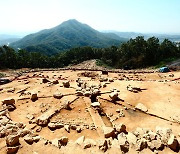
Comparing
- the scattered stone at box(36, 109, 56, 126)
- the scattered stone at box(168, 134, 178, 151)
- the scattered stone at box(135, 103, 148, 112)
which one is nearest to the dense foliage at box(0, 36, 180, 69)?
the scattered stone at box(135, 103, 148, 112)

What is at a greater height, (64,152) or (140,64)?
(64,152)

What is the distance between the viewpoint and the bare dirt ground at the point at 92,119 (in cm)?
1043

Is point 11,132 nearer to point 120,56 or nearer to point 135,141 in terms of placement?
point 135,141

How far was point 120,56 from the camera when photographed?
200 ft

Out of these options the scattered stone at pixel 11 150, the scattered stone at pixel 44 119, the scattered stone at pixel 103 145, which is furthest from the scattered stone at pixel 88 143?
the scattered stone at pixel 44 119

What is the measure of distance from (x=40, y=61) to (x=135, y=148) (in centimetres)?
4750

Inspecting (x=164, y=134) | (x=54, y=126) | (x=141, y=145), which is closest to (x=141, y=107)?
(x=164, y=134)

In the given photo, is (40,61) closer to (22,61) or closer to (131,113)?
(22,61)

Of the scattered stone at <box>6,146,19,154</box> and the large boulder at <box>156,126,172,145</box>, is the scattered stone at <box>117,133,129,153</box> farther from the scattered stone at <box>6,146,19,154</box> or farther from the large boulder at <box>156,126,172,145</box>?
the scattered stone at <box>6,146,19,154</box>

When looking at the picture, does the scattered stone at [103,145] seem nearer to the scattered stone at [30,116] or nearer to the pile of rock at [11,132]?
the pile of rock at [11,132]

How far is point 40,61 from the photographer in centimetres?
5488

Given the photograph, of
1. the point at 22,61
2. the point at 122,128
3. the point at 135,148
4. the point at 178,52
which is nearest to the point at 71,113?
the point at 122,128

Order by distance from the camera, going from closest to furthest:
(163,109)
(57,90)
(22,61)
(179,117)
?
1. (179,117)
2. (163,109)
3. (57,90)
4. (22,61)

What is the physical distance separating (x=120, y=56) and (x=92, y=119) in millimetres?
48931
